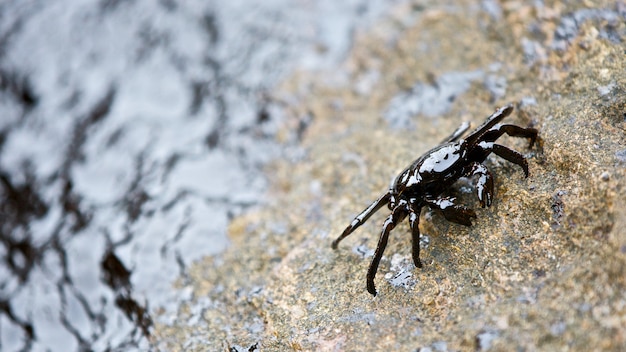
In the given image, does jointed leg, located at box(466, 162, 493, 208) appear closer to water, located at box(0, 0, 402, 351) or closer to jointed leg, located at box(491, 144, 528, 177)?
jointed leg, located at box(491, 144, 528, 177)

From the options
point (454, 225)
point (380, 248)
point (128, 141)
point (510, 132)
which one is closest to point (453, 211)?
point (454, 225)

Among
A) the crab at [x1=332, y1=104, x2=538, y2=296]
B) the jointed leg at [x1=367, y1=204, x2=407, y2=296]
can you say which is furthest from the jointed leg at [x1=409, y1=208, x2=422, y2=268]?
the jointed leg at [x1=367, y1=204, x2=407, y2=296]

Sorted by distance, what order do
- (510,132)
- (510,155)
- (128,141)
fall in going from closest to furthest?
1. (510,155)
2. (510,132)
3. (128,141)

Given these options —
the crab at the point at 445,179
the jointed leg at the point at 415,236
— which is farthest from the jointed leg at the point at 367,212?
the jointed leg at the point at 415,236

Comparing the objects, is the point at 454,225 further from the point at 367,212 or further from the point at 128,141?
the point at 128,141

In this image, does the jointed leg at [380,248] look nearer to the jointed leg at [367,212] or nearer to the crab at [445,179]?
the crab at [445,179]

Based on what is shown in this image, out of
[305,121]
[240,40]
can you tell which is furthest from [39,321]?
[240,40]

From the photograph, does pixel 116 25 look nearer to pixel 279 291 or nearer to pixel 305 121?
pixel 305 121
